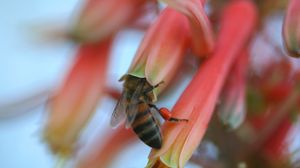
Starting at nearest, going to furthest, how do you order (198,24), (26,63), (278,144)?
(198,24)
(278,144)
(26,63)

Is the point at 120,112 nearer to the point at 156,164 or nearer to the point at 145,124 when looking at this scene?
the point at 145,124

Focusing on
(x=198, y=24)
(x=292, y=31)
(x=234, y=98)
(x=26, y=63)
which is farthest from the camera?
(x=26, y=63)

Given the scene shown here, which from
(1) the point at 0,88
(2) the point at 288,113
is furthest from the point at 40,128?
(1) the point at 0,88

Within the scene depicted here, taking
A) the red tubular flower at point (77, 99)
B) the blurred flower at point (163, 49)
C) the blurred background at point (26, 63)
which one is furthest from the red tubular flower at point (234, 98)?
the blurred background at point (26, 63)

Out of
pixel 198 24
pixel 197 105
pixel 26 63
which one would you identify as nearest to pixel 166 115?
pixel 197 105

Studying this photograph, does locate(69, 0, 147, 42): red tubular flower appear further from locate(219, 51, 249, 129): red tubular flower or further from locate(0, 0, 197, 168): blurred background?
locate(0, 0, 197, 168): blurred background
